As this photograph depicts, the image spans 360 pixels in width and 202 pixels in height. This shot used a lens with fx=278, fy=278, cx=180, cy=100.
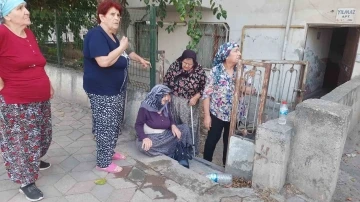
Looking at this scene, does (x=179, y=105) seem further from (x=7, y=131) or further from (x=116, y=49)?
(x=7, y=131)

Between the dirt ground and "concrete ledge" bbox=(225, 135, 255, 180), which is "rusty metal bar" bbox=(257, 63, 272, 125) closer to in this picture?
"concrete ledge" bbox=(225, 135, 255, 180)

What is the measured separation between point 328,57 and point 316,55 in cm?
168

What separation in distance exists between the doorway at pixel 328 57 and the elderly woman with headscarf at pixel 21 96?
6695mm

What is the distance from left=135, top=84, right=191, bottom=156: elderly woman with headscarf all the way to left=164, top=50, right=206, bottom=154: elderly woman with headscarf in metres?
0.25

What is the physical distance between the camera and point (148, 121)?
3162mm

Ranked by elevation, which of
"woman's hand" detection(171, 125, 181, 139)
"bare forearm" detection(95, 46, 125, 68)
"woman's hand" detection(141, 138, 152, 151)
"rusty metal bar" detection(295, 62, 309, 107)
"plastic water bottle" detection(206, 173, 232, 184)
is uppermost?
"bare forearm" detection(95, 46, 125, 68)

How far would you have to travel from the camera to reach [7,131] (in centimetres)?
221

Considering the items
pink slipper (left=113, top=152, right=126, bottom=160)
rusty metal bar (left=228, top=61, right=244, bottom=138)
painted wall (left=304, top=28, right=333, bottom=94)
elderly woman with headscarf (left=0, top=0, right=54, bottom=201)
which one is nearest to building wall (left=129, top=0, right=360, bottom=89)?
painted wall (left=304, top=28, right=333, bottom=94)

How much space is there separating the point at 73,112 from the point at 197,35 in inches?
96.5

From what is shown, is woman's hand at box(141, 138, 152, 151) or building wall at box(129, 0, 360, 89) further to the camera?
building wall at box(129, 0, 360, 89)

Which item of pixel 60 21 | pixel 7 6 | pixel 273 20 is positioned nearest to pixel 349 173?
pixel 7 6

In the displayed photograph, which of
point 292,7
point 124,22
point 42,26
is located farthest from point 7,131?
point 292,7

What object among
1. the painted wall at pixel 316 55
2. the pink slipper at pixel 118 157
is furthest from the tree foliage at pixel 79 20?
the painted wall at pixel 316 55

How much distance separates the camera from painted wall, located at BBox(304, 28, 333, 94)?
737 centimetres
